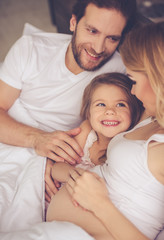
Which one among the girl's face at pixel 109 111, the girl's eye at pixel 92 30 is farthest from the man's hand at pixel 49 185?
the girl's eye at pixel 92 30

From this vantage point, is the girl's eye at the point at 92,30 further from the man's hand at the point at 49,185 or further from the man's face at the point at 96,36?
the man's hand at the point at 49,185

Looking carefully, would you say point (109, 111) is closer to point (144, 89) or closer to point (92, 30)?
point (144, 89)

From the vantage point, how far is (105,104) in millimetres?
1407

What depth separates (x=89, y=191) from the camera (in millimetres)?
1036

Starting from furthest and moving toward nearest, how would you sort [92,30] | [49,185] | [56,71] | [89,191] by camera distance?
[56,71]
[92,30]
[49,185]
[89,191]

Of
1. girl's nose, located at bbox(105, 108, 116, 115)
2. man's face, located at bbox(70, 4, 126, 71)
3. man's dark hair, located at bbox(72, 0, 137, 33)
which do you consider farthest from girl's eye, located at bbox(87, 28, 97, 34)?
girl's nose, located at bbox(105, 108, 116, 115)

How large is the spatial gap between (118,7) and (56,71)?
0.50m

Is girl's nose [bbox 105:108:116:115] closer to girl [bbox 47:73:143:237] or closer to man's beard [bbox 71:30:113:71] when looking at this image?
girl [bbox 47:73:143:237]

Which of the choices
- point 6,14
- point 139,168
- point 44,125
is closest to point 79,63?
point 44,125

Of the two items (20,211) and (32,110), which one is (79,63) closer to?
(32,110)

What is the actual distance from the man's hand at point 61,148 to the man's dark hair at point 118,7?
70 centimetres

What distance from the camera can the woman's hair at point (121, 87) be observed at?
1.41 meters

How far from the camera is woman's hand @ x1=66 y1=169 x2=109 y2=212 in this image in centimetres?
102

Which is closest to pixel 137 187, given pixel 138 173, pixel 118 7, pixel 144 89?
pixel 138 173
